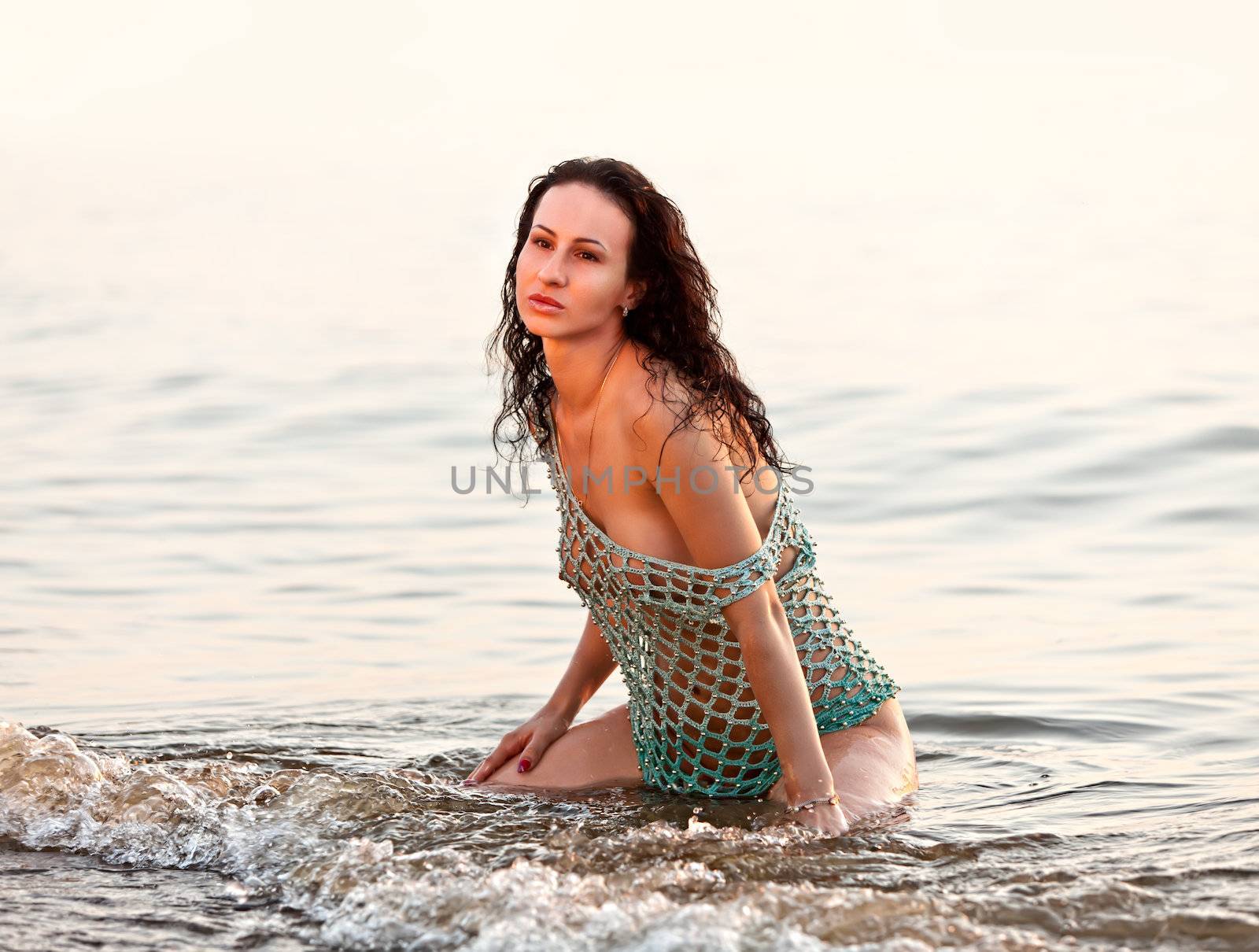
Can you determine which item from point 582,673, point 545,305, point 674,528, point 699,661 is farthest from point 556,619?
point 545,305

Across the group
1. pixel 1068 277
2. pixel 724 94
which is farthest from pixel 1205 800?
pixel 724 94

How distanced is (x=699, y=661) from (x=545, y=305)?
0.94 meters

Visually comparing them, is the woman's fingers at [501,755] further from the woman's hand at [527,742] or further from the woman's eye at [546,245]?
the woman's eye at [546,245]

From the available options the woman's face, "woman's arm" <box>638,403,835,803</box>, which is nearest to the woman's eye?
the woman's face

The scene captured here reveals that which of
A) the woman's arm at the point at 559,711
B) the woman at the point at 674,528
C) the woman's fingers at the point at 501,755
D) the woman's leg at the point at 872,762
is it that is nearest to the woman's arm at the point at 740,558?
the woman at the point at 674,528

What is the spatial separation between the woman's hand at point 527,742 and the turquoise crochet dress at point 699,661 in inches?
10.2

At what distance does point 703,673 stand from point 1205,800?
1330 mm

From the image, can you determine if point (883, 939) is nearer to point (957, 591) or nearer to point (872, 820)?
point (872, 820)

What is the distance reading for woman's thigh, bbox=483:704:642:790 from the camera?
4383mm

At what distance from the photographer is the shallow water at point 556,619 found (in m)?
3.41

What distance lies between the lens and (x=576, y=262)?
12.8 feet

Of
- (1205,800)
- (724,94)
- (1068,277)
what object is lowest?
(1205,800)

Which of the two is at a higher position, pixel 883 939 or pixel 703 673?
pixel 703 673

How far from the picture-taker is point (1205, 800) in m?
4.24
